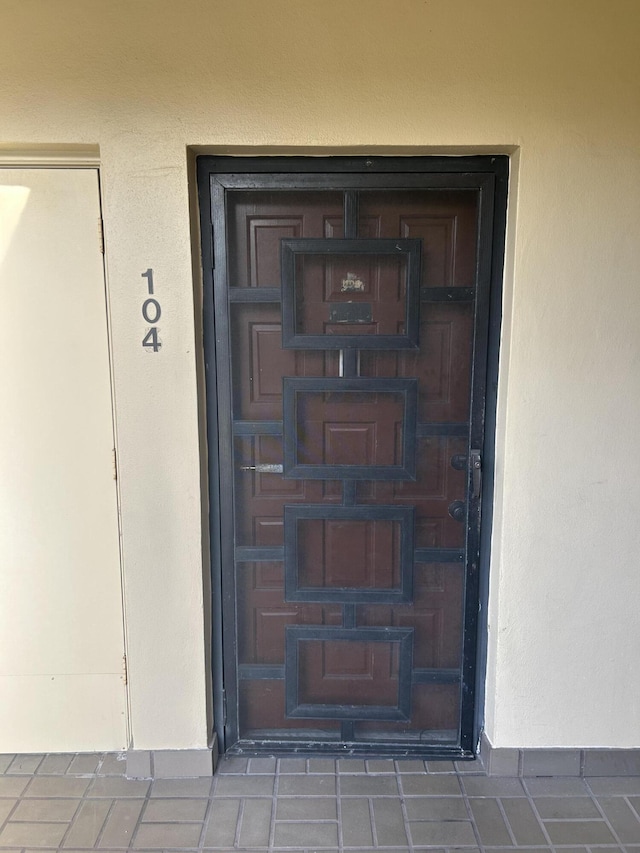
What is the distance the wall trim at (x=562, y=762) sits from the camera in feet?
6.84

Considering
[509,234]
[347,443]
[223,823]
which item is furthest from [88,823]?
[509,234]

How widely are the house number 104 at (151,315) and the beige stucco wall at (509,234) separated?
26mm

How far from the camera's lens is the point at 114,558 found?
2117 mm

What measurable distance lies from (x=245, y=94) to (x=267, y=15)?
0.25 metres

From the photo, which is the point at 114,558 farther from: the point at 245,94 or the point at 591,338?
the point at 591,338

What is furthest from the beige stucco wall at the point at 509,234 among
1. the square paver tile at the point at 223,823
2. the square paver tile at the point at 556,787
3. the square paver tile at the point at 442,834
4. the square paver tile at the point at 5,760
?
the square paver tile at the point at 5,760

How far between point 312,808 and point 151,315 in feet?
6.07

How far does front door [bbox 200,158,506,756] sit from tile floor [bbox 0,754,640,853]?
0.12 metres

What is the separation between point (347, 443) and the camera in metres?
2.07

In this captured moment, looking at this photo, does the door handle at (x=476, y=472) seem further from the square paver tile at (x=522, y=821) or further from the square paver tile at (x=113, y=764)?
the square paver tile at (x=113, y=764)

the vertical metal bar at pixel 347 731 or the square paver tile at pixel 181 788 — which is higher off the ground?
the vertical metal bar at pixel 347 731

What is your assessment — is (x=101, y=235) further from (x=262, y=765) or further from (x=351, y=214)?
(x=262, y=765)

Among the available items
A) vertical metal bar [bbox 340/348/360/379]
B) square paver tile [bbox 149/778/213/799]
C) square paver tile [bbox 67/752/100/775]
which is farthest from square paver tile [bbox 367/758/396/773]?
vertical metal bar [bbox 340/348/360/379]

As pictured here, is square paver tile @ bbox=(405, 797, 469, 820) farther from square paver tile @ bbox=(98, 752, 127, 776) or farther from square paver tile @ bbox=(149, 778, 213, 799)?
square paver tile @ bbox=(98, 752, 127, 776)
